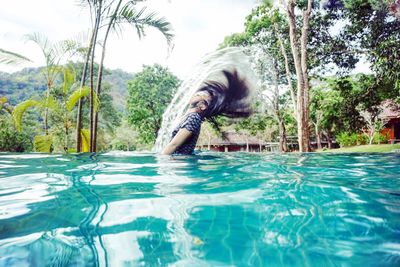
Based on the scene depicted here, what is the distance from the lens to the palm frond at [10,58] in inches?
318

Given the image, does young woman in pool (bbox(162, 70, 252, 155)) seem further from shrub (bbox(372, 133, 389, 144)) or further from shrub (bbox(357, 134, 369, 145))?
shrub (bbox(357, 134, 369, 145))

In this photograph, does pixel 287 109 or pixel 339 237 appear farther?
pixel 287 109

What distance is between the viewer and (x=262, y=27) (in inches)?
750

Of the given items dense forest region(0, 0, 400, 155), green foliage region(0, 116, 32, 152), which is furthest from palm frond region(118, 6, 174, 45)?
green foliage region(0, 116, 32, 152)

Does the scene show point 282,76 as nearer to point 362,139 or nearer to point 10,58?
point 362,139

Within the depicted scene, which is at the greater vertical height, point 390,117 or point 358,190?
point 390,117

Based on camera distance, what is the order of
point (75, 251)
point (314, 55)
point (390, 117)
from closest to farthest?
point (75, 251) → point (314, 55) → point (390, 117)

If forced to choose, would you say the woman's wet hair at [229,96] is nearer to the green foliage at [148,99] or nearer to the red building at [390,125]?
the green foliage at [148,99]

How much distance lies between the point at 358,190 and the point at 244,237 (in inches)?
45.0

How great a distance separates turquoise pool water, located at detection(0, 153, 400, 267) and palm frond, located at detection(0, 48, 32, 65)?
7.21 metres

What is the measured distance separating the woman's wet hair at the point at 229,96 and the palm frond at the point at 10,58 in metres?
6.19

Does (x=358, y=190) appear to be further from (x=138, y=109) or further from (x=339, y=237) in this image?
(x=138, y=109)

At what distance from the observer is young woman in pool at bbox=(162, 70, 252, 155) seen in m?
4.02

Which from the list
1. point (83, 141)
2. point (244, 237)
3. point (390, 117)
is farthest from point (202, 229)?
point (390, 117)
